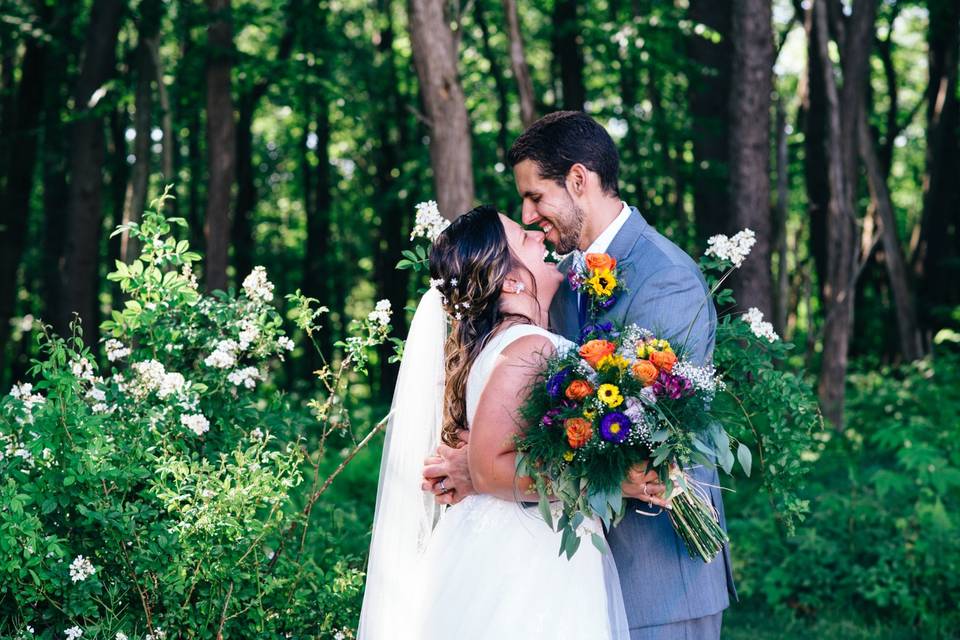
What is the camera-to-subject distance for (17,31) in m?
12.9

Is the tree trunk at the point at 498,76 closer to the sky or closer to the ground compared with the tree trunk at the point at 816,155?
closer to the sky

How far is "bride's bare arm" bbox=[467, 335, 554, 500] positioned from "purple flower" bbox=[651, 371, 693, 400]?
14.9 inches

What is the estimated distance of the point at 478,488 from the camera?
320 cm

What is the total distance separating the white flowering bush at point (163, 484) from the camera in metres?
3.77

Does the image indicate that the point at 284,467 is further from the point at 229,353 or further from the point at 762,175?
the point at 762,175

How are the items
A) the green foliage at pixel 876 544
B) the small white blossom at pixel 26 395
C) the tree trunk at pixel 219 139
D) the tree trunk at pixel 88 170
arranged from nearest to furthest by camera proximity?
the small white blossom at pixel 26 395 → the green foliage at pixel 876 544 → the tree trunk at pixel 219 139 → the tree trunk at pixel 88 170

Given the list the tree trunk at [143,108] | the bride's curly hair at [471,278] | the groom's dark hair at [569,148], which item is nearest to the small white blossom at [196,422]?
the bride's curly hair at [471,278]

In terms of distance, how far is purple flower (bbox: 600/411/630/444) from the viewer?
8.76ft

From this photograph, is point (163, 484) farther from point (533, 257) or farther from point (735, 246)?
point (735, 246)

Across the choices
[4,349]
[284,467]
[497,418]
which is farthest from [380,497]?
[4,349]

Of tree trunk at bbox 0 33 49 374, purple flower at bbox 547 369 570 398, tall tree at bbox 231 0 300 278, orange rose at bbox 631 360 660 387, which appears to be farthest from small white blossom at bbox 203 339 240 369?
tall tree at bbox 231 0 300 278

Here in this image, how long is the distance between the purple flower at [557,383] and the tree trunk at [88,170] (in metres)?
9.19

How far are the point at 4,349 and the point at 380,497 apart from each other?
35.5ft

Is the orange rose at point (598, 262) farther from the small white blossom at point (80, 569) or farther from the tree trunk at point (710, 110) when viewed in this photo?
the tree trunk at point (710, 110)
